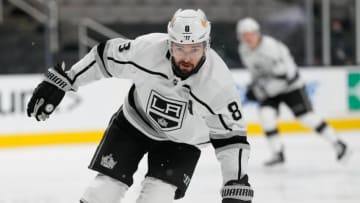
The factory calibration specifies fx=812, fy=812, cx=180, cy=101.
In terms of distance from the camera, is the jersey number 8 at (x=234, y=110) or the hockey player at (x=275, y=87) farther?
the hockey player at (x=275, y=87)

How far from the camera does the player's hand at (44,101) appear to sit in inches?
129

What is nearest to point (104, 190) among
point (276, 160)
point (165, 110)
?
point (165, 110)

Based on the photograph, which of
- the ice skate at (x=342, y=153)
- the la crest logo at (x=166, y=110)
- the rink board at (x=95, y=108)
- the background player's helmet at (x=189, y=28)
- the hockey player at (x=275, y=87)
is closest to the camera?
the background player's helmet at (x=189, y=28)

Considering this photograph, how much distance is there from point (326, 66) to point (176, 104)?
5.82 m

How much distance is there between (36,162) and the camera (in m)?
6.97

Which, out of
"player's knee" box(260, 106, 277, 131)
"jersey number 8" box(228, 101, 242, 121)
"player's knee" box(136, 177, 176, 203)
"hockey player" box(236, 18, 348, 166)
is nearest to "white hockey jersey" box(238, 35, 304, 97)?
"hockey player" box(236, 18, 348, 166)

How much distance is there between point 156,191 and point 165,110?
34cm

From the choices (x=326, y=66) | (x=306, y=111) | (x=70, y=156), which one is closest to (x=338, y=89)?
(x=326, y=66)

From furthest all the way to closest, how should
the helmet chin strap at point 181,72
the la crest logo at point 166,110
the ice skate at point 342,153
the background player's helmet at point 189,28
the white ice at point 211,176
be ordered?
1. the ice skate at point 342,153
2. the white ice at point 211,176
3. the la crest logo at point 166,110
4. the helmet chin strap at point 181,72
5. the background player's helmet at point 189,28

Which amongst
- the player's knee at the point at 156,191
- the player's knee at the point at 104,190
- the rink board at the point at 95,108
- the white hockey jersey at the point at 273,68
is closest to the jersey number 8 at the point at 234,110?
the player's knee at the point at 156,191

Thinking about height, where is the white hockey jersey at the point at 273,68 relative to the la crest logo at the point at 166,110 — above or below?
above

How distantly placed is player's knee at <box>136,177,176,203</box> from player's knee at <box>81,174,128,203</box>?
0.31 ft

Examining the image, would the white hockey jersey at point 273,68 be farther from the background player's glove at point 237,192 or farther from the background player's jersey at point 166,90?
the background player's glove at point 237,192

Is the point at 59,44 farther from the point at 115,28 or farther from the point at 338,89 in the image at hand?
the point at 338,89
